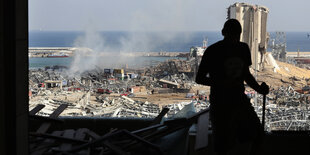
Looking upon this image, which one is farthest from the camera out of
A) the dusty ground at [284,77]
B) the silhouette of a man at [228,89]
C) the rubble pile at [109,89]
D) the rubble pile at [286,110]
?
the dusty ground at [284,77]

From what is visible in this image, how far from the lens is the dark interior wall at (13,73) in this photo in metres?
1.46

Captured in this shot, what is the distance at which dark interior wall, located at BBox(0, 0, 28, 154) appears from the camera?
1.46 metres

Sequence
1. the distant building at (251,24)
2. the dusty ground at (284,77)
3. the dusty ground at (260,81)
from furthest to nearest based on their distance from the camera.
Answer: the dusty ground at (284,77) < the dusty ground at (260,81) < the distant building at (251,24)

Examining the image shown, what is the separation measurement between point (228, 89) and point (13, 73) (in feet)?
3.48

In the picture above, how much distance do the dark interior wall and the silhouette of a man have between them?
895mm

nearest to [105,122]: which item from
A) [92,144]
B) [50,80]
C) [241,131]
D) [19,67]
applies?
[92,144]

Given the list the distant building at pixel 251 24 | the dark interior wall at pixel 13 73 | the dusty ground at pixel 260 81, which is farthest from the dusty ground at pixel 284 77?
the dark interior wall at pixel 13 73

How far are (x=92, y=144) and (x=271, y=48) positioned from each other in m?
65.4

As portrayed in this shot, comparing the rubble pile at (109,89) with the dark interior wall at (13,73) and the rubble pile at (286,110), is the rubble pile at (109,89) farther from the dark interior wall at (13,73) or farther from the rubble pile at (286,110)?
the dark interior wall at (13,73)

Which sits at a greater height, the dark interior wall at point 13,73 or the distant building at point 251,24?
the distant building at point 251,24

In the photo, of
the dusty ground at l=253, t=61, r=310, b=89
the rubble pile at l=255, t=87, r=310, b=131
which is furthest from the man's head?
the dusty ground at l=253, t=61, r=310, b=89

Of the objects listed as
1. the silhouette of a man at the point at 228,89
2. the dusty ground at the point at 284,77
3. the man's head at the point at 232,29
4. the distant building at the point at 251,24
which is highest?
the distant building at the point at 251,24

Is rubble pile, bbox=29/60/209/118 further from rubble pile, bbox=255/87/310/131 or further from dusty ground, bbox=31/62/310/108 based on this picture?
rubble pile, bbox=255/87/310/131

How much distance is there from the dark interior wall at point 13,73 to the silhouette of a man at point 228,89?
0.90 metres
